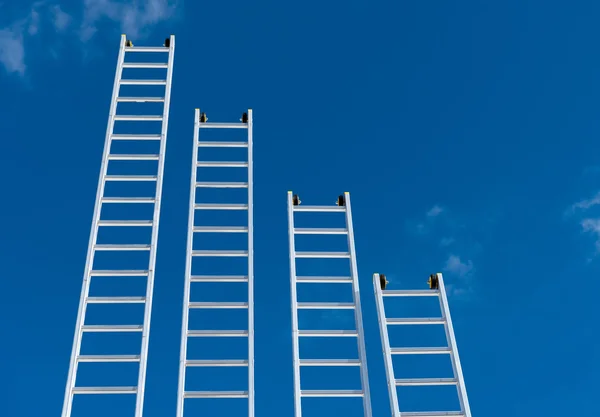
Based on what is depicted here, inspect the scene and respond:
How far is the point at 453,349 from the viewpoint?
48.7 feet

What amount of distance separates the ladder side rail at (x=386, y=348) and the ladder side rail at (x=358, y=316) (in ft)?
1.64

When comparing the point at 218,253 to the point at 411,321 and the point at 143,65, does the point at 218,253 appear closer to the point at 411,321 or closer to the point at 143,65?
the point at 411,321

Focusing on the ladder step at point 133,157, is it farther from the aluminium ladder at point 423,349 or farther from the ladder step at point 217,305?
the aluminium ladder at point 423,349

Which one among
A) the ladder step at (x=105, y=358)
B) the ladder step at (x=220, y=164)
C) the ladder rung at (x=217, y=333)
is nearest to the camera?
the ladder step at (x=105, y=358)

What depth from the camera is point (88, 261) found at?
1557 centimetres

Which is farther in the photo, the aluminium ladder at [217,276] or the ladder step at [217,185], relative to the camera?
the ladder step at [217,185]

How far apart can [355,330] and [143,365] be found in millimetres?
4494

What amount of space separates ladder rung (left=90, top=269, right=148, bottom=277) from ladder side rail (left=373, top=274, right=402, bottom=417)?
4.99 m

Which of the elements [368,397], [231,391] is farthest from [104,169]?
[368,397]

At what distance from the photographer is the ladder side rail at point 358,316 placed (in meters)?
14.7

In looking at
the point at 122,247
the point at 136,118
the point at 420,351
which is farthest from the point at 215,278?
the point at 136,118

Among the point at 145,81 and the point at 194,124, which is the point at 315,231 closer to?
the point at 194,124

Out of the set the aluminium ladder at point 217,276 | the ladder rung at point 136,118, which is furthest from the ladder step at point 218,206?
the ladder rung at point 136,118

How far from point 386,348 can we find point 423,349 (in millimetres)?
770
